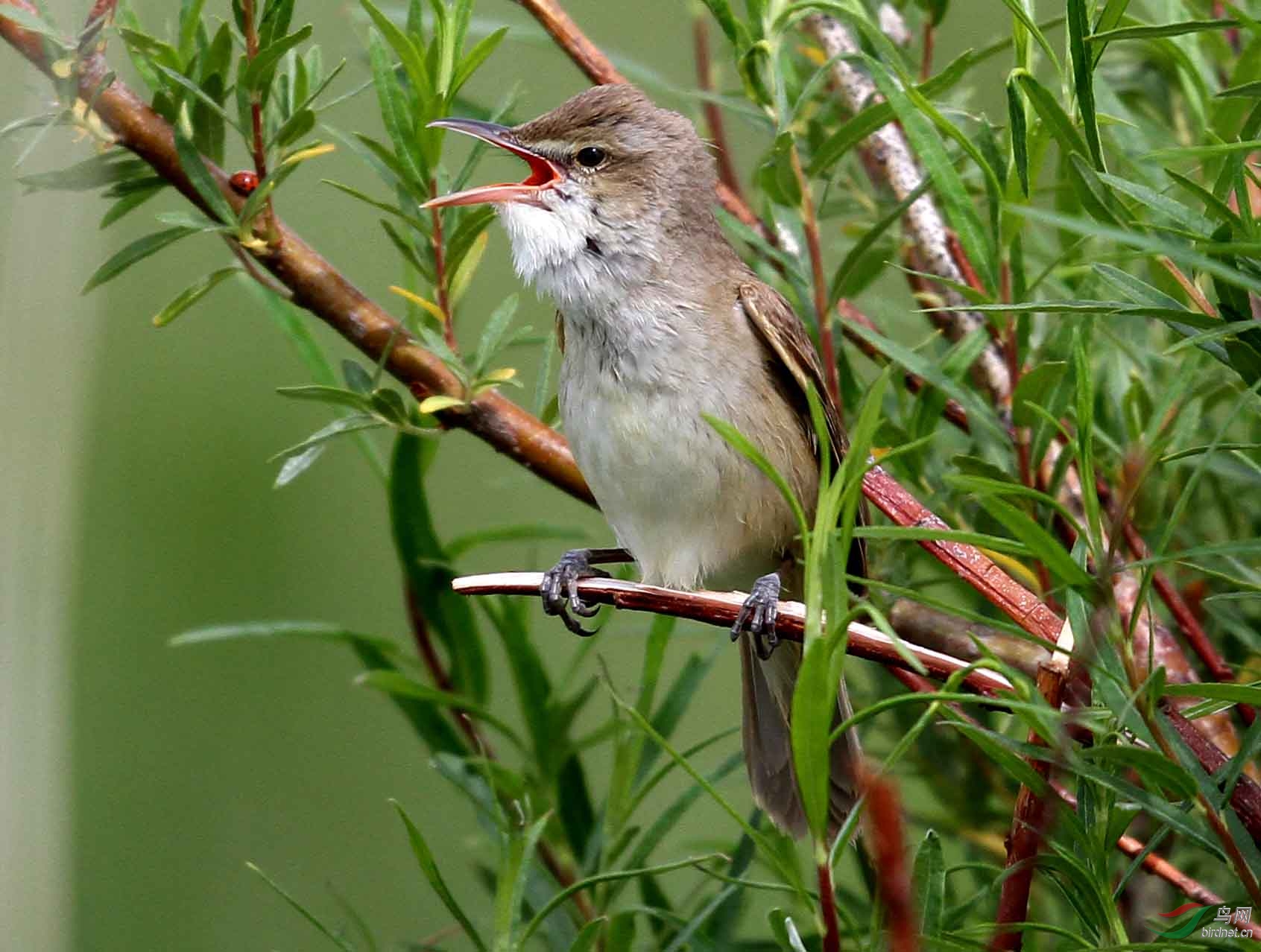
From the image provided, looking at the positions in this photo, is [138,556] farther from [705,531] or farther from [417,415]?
[417,415]

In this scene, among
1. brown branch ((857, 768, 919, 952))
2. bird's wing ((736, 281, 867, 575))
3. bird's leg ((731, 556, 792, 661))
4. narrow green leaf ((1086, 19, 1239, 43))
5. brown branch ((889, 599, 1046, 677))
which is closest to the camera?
brown branch ((857, 768, 919, 952))

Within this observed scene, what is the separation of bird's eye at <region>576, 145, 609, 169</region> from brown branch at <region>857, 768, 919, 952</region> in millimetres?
2274

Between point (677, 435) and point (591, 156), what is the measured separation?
672 millimetres

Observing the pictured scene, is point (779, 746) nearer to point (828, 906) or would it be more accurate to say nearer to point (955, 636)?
point (955, 636)

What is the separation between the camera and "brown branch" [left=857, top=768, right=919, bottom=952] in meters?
0.79

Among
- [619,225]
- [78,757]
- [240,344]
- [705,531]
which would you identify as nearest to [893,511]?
[705,531]

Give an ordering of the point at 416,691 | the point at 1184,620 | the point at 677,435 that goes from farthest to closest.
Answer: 1. the point at 677,435
2. the point at 416,691
3. the point at 1184,620

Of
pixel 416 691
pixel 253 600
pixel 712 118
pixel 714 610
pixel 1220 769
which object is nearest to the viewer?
pixel 1220 769

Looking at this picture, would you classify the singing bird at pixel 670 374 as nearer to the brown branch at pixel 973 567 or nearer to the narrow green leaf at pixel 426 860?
the brown branch at pixel 973 567

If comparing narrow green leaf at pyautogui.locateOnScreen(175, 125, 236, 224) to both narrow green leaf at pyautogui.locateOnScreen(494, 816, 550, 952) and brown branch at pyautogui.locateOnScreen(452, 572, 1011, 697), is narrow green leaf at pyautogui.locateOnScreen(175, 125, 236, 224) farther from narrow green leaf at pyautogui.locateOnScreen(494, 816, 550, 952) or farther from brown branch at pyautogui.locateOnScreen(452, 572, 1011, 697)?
narrow green leaf at pyautogui.locateOnScreen(494, 816, 550, 952)

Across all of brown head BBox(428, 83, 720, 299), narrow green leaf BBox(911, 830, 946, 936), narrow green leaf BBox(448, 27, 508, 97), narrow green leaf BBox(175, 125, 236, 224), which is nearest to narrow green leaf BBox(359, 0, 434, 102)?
narrow green leaf BBox(448, 27, 508, 97)

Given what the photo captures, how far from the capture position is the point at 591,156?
2992mm

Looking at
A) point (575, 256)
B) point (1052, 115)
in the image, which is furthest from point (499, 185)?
point (1052, 115)

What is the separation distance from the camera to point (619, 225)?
289 cm
